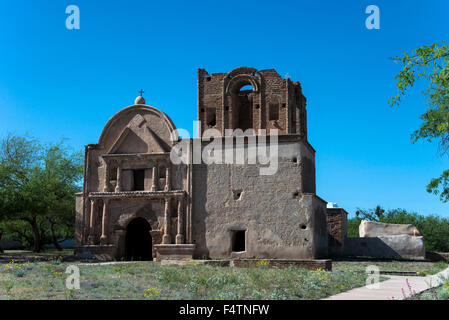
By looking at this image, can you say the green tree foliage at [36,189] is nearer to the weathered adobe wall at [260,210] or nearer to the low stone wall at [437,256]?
the weathered adobe wall at [260,210]

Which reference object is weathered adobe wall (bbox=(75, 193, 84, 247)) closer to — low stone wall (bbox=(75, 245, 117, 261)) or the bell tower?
low stone wall (bbox=(75, 245, 117, 261))

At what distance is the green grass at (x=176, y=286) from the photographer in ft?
30.3

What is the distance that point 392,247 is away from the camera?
2481cm

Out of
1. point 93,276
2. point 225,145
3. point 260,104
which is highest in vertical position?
point 260,104

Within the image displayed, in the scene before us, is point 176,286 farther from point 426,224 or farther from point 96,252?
point 426,224

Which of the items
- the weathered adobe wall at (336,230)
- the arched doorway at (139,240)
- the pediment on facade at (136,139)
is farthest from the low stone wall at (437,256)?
the pediment on facade at (136,139)

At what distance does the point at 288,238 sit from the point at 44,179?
706 inches

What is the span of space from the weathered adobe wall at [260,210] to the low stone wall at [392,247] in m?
4.36

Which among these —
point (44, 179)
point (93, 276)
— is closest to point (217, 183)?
point (93, 276)

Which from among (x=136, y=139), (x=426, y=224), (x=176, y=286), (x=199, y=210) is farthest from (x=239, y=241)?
(x=426, y=224)
